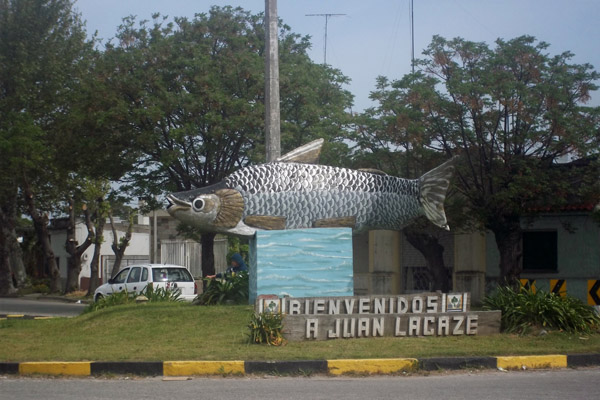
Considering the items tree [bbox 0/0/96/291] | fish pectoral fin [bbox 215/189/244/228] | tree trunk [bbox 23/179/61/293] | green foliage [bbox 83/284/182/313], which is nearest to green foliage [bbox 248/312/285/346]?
fish pectoral fin [bbox 215/189/244/228]

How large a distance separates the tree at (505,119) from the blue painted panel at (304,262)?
4.80m

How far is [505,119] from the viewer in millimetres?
19094

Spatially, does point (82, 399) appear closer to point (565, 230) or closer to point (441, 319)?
point (441, 319)

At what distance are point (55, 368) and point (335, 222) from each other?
22.2ft

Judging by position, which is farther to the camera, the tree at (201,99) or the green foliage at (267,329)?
the tree at (201,99)

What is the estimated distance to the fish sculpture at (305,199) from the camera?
15.0m

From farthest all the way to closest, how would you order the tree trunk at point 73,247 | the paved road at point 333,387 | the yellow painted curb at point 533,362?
the tree trunk at point 73,247 < the yellow painted curb at point 533,362 < the paved road at point 333,387

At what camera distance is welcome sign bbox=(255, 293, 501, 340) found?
11727 millimetres

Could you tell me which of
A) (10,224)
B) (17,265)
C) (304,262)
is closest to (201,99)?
(304,262)

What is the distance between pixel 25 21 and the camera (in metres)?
31.8

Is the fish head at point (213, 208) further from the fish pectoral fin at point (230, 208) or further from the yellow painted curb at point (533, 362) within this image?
the yellow painted curb at point (533, 362)

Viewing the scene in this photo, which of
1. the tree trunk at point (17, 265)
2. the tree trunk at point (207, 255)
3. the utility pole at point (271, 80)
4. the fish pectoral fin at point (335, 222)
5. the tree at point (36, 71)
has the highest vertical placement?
the tree at point (36, 71)

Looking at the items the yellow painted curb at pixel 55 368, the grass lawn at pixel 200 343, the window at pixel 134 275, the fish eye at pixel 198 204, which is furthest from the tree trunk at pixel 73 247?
the yellow painted curb at pixel 55 368

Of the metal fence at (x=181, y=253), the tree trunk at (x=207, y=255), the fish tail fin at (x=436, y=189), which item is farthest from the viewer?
the metal fence at (x=181, y=253)
